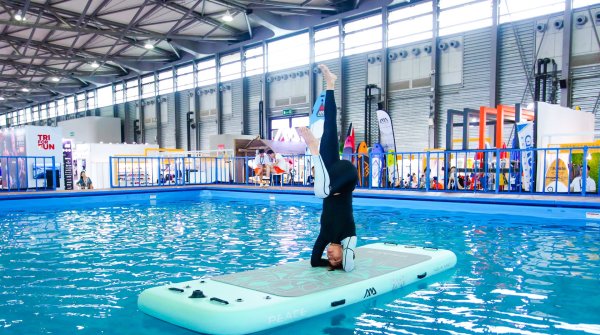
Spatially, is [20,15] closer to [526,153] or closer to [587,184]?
[526,153]

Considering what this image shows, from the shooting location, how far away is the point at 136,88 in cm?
3164

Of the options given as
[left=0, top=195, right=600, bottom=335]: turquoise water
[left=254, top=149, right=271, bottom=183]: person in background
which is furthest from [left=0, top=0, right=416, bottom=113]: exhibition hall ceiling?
[left=0, top=195, right=600, bottom=335]: turquoise water

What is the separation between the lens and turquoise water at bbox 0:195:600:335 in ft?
10.5

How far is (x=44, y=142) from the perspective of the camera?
46.9ft

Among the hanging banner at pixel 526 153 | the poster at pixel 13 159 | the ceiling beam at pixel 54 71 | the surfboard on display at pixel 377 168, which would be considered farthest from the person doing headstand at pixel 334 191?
the ceiling beam at pixel 54 71

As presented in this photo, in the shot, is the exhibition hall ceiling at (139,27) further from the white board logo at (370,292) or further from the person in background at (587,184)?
the white board logo at (370,292)

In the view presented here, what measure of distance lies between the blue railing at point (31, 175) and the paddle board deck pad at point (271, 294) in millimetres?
11329

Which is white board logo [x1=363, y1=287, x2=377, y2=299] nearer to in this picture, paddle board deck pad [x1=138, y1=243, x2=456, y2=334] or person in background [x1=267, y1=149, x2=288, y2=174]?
paddle board deck pad [x1=138, y1=243, x2=456, y2=334]

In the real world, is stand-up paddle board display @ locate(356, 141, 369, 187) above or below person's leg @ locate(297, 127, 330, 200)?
below

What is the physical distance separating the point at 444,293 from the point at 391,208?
6818 mm

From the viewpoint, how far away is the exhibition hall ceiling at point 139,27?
63.2 feet

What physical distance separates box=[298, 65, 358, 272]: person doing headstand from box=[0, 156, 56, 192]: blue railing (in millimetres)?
11559

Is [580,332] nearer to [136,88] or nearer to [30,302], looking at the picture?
[30,302]

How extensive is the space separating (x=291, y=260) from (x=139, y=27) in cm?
2094
